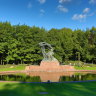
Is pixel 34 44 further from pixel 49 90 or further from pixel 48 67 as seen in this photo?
pixel 49 90

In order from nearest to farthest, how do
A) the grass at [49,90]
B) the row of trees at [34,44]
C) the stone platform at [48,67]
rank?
1. the grass at [49,90]
2. the stone platform at [48,67]
3. the row of trees at [34,44]

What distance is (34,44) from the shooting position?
45.1 metres

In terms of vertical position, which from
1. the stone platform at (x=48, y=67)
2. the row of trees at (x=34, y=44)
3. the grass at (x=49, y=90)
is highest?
the row of trees at (x=34, y=44)

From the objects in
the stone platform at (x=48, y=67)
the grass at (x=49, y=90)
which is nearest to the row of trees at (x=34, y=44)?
the stone platform at (x=48, y=67)

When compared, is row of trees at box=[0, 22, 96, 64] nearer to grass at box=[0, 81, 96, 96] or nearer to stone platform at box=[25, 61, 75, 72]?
stone platform at box=[25, 61, 75, 72]

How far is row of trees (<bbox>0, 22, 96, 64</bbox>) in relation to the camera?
42500 mm

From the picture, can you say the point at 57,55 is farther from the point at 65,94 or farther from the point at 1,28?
the point at 65,94

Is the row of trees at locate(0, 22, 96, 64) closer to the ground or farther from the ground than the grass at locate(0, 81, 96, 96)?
farther from the ground

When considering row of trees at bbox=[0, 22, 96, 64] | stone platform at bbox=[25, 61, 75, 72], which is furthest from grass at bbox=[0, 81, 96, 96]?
row of trees at bbox=[0, 22, 96, 64]

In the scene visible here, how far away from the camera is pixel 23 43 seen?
43562 mm

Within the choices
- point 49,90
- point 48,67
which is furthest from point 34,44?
point 49,90

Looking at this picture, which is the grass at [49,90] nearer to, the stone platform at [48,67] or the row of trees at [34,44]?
the stone platform at [48,67]

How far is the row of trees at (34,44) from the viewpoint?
1673 inches

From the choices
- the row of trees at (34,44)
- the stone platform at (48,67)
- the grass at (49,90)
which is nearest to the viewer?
the grass at (49,90)
